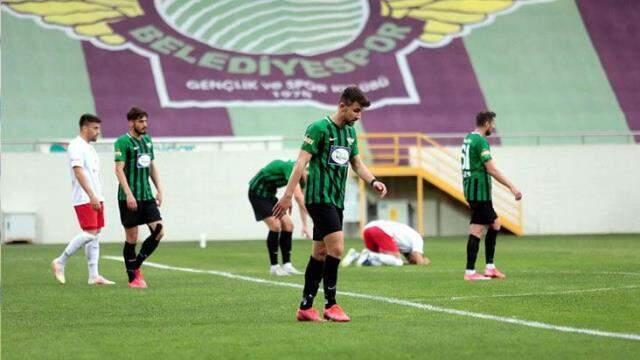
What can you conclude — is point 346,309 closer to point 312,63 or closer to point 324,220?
point 324,220

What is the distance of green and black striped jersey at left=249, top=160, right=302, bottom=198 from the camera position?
18.2 meters

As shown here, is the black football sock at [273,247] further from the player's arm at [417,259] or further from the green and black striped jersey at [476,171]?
the green and black striped jersey at [476,171]

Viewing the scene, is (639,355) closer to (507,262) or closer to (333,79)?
(507,262)

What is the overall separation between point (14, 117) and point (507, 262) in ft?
63.3

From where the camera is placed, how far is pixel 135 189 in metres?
15.9

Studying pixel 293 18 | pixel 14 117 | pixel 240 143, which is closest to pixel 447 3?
pixel 293 18

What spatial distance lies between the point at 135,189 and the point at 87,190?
1.75 feet

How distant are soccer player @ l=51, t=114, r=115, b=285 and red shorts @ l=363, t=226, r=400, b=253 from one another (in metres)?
4.90

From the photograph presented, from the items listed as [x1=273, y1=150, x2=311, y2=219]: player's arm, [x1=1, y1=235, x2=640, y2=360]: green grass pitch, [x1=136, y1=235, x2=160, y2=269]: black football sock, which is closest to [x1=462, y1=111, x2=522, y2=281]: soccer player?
[x1=1, y1=235, x2=640, y2=360]: green grass pitch

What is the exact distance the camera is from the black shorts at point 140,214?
1590 centimetres

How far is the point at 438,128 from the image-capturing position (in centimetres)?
3859

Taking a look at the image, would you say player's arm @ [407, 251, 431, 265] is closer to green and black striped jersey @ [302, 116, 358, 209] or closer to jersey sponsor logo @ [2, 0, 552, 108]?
green and black striped jersey @ [302, 116, 358, 209]

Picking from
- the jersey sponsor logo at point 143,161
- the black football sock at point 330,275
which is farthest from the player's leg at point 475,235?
the black football sock at point 330,275

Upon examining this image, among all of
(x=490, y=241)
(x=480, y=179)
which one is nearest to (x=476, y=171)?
(x=480, y=179)
